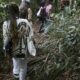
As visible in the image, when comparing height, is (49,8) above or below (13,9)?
above

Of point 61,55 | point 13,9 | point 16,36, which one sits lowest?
point 61,55

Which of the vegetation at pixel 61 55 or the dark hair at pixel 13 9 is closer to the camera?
the dark hair at pixel 13 9

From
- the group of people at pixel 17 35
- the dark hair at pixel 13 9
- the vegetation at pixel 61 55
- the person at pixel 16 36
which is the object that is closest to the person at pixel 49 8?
the vegetation at pixel 61 55

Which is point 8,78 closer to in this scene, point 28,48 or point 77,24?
point 28,48

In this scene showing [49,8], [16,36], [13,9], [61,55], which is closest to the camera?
[13,9]

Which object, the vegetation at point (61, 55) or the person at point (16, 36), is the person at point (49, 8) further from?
the person at point (16, 36)

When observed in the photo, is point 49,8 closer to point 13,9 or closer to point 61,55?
point 61,55

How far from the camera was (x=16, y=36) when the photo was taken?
20.6 ft

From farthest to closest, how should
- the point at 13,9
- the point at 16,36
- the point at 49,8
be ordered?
1. the point at 49,8
2. the point at 16,36
3. the point at 13,9

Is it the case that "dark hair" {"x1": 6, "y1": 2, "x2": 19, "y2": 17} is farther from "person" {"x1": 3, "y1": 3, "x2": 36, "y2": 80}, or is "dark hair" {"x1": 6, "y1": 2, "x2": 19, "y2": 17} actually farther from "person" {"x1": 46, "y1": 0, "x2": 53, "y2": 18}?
"person" {"x1": 46, "y1": 0, "x2": 53, "y2": 18}

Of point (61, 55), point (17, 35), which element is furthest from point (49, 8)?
point (17, 35)

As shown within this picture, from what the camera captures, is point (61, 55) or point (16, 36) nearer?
point (16, 36)

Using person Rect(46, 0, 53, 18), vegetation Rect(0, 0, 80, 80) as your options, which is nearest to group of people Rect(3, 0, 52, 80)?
vegetation Rect(0, 0, 80, 80)

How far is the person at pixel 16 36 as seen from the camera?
6.18 meters
